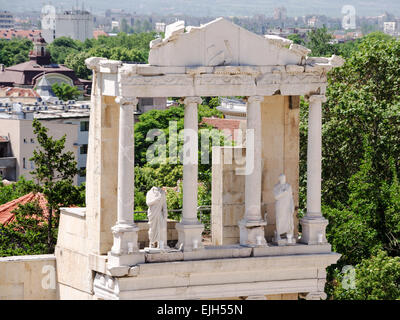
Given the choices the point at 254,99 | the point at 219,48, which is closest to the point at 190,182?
the point at 254,99

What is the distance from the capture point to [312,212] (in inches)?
1913

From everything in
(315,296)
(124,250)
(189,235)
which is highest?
(189,235)

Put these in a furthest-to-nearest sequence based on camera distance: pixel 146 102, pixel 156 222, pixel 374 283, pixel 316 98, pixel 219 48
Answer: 1. pixel 146 102
2. pixel 374 283
3. pixel 316 98
4. pixel 219 48
5. pixel 156 222

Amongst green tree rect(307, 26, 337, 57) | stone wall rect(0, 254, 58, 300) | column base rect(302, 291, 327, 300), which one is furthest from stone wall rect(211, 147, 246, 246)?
green tree rect(307, 26, 337, 57)

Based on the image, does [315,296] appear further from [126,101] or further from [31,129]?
[31,129]

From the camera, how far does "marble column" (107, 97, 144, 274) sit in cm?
4506

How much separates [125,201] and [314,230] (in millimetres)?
7321

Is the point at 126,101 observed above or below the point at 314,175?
above

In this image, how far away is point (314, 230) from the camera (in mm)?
48531

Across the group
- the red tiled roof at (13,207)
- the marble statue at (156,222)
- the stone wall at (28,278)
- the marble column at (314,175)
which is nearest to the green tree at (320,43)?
the red tiled roof at (13,207)

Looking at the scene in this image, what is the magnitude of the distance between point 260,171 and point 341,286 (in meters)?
7.36

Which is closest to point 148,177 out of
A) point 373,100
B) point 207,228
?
point 373,100

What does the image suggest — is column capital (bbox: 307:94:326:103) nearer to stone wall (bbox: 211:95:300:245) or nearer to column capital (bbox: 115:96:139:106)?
stone wall (bbox: 211:95:300:245)
